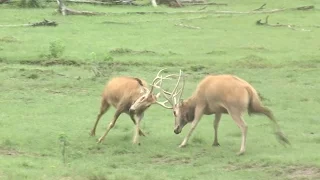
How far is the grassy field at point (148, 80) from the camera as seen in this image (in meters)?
10.2

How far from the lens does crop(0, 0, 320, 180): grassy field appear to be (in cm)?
1016

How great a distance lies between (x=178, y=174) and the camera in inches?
386

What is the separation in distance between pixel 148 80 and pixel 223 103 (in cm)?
618

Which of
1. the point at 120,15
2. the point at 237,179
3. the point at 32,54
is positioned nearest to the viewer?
the point at 237,179

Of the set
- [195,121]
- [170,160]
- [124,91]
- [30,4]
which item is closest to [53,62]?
[124,91]

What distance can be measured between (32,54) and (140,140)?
9154 mm

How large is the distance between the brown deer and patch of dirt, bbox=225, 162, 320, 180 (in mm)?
710

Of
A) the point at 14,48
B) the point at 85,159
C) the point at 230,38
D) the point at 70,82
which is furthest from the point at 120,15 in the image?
the point at 85,159

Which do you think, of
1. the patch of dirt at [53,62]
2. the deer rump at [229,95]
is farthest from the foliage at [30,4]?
the deer rump at [229,95]

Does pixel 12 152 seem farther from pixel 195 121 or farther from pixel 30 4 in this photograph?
pixel 30 4

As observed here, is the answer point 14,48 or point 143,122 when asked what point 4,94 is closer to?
point 143,122

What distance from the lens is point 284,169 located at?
32.3ft

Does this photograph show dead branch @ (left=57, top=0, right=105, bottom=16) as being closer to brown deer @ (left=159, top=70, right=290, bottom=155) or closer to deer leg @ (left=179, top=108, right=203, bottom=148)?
brown deer @ (left=159, top=70, right=290, bottom=155)

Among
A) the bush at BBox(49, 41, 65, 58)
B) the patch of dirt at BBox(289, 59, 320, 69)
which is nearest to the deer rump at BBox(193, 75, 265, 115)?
the patch of dirt at BBox(289, 59, 320, 69)
